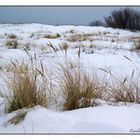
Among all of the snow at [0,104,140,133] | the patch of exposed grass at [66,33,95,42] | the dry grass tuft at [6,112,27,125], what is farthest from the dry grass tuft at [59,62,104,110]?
the patch of exposed grass at [66,33,95,42]

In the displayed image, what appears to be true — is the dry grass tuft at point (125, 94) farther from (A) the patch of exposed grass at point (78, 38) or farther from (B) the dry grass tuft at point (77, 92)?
(A) the patch of exposed grass at point (78, 38)

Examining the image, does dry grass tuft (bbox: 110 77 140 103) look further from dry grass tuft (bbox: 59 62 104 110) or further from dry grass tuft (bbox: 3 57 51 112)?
dry grass tuft (bbox: 3 57 51 112)

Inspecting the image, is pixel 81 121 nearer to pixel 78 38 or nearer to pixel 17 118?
pixel 17 118

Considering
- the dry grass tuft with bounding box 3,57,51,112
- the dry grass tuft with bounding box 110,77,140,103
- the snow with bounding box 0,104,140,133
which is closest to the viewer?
the snow with bounding box 0,104,140,133

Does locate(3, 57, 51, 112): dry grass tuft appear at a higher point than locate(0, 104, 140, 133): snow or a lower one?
higher

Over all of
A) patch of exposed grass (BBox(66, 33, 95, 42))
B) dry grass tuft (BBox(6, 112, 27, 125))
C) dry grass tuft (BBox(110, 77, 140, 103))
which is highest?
dry grass tuft (BBox(110, 77, 140, 103))

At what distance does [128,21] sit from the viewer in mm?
5180

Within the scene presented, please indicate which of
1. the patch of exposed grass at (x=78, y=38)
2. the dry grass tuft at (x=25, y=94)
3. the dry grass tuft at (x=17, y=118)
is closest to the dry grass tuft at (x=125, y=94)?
the dry grass tuft at (x=25, y=94)

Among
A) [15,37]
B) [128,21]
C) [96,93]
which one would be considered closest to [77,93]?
[96,93]

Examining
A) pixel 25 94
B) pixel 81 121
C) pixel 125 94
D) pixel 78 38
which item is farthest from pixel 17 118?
pixel 78 38

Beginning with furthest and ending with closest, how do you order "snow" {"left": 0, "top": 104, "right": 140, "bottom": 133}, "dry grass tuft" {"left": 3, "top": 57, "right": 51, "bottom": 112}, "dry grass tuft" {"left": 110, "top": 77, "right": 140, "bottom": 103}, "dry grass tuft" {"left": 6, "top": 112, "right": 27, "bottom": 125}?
1. "dry grass tuft" {"left": 110, "top": 77, "right": 140, "bottom": 103}
2. "dry grass tuft" {"left": 3, "top": 57, "right": 51, "bottom": 112}
3. "dry grass tuft" {"left": 6, "top": 112, "right": 27, "bottom": 125}
4. "snow" {"left": 0, "top": 104, "right": 140, "bottom": 133}

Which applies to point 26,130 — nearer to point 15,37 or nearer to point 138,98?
point 138,98

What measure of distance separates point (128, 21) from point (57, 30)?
5.90 m
